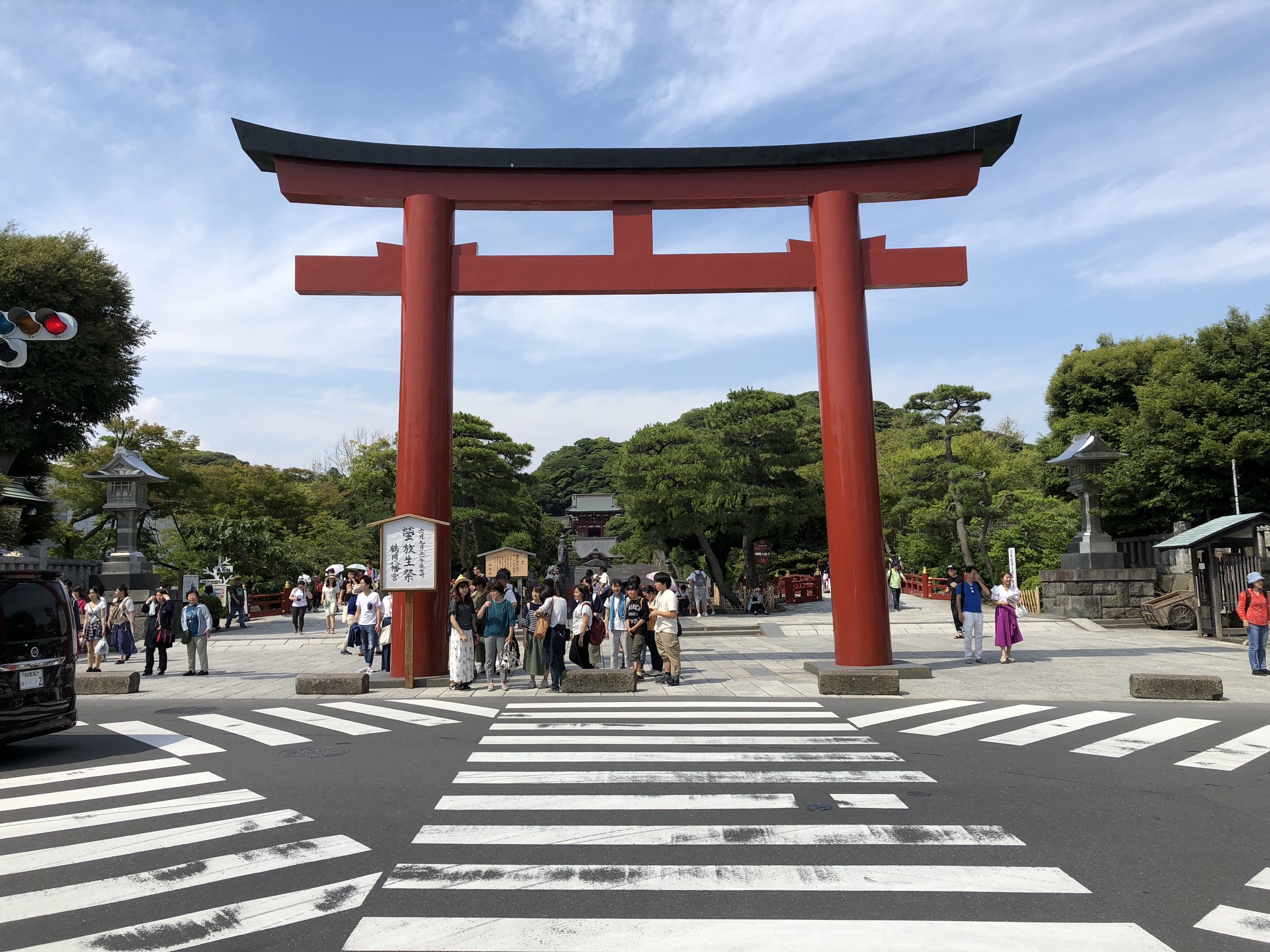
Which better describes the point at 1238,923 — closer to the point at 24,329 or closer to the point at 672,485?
the point at 24,329

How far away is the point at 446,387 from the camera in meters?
12.9

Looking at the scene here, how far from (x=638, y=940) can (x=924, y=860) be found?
1953mm

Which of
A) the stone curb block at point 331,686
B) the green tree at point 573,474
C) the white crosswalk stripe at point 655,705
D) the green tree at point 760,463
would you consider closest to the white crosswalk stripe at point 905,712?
the white crosswalk stripe at point 655,705

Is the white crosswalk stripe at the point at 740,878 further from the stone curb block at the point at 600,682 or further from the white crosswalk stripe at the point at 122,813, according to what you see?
the stone curb block at the point at 600,682

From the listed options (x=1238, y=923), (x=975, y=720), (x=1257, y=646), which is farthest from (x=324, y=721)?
(x=1257, y=646)

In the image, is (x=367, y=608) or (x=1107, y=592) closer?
(x=367, y=608)

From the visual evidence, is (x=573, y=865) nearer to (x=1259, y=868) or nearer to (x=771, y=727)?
(x=1259, y=868)

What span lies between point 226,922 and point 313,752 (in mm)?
4032

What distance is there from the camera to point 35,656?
799 centimetres

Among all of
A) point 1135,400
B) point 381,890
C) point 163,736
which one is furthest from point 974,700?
point 1135,400

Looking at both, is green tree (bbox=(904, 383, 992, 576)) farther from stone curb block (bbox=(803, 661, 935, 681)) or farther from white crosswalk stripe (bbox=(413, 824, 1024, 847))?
white crosswalk stripe (bbox=(413, 824, 1024, 847))

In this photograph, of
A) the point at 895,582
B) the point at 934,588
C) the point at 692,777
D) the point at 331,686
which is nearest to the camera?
the point at 692,777

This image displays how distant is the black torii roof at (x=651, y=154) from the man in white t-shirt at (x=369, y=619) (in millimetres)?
7112

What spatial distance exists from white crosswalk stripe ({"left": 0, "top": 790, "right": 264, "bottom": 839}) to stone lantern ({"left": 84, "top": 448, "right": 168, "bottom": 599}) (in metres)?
17.1
